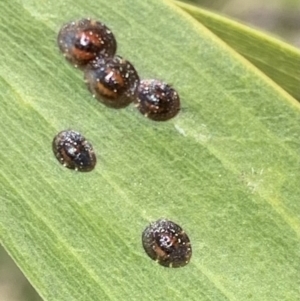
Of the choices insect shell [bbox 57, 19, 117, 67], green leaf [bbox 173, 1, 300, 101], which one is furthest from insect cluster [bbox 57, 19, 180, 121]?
green leaf [bbox 173, 1, 300, 101]

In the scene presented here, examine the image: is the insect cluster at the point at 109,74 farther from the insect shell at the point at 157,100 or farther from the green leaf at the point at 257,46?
the green leaf at the point at 257,46

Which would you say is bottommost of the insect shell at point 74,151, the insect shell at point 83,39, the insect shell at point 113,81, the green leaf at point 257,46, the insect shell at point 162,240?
the insect shell at point 162,240

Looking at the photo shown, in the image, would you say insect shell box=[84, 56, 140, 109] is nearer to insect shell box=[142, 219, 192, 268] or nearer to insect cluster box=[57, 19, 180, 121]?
insect cluster box=[57, 19, 180, 121]

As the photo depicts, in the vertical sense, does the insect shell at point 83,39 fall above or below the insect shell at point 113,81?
above

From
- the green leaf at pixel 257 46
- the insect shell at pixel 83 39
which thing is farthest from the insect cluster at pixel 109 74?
the green leaf at pixel 257 46

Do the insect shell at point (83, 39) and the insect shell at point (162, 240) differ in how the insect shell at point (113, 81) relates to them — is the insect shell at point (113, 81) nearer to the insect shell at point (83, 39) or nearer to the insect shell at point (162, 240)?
the insect shell at point (83, 39)

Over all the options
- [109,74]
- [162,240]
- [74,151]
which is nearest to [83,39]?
[109,74]

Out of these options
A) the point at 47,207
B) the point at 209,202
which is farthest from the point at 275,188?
the point at 47,207
